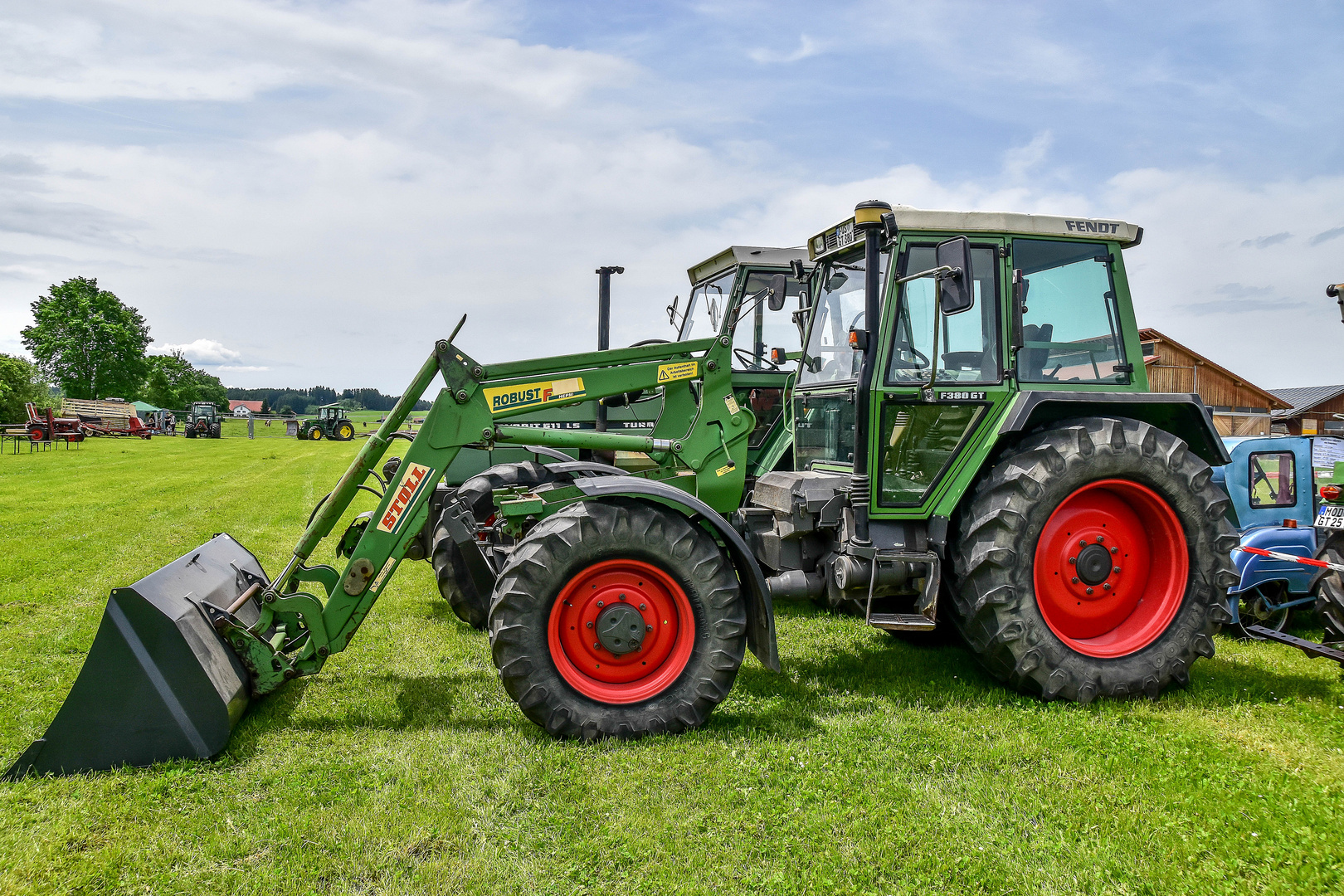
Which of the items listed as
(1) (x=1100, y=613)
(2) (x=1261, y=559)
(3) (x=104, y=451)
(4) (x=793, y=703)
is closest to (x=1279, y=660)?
(2) (x=1261, y=559)

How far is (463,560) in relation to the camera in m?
6.16

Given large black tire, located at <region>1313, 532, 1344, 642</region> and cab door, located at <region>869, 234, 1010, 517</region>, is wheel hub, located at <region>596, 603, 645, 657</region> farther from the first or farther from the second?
large black tire, located at <region>1313, 532, 1344, 642</region>

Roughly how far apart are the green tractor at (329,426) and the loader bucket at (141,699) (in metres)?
46.0

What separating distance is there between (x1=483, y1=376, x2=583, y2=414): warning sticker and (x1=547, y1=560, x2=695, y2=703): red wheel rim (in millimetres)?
1144

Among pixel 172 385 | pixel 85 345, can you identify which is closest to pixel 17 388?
pixel 85 345

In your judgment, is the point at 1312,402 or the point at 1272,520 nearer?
the point at 1272,520

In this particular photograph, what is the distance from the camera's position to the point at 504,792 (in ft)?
11.6

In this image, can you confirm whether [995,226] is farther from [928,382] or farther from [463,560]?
[463,560]

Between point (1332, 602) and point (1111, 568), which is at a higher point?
point (1111, 568)

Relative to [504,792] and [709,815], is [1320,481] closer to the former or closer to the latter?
[709,815]

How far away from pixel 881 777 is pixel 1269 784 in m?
1.79

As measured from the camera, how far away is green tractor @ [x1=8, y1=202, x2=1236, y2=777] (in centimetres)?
404

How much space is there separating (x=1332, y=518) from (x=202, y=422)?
57.2 meters

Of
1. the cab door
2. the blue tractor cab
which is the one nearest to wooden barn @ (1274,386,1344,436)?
the blue tractor cab
